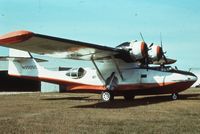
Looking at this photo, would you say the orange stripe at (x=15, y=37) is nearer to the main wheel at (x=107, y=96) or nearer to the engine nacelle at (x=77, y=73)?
the main wheel at (x=107, y=96)

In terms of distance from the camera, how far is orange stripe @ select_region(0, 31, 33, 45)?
14.8 m

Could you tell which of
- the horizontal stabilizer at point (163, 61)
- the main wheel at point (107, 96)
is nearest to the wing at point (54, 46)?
the main wheel at point (107, 96)

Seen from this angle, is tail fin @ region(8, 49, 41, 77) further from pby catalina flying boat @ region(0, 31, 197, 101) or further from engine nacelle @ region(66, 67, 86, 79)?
engine nacelle @ region(66, 67, 86, 79)

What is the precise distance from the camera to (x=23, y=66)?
26.9 meters

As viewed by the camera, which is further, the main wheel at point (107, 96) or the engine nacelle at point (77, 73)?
the engine nacelle at point (77, 73)

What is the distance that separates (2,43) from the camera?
615 inches

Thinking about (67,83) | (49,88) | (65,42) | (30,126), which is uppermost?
(65,42)

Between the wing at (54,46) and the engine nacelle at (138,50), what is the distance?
75 cm

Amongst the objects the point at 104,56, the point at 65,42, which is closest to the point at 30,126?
the point at 65,42

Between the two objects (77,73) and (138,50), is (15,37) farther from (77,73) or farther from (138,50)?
(77,73)

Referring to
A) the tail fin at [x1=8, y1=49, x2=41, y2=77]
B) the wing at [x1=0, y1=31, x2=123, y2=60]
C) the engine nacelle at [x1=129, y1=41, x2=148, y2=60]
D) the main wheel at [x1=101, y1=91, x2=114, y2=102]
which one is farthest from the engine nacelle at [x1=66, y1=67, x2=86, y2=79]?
the engine nacelle at [x1=129, y1=41, x2=148, y2=60]

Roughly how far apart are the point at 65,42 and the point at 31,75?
9594 millimetres

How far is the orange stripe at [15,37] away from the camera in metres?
14.8

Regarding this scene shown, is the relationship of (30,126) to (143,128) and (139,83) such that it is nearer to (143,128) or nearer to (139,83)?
(143,128)
